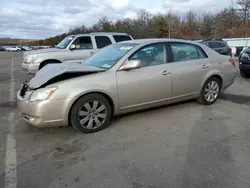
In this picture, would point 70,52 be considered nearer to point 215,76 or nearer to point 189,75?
point 189,75

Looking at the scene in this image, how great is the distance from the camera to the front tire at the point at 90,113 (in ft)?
12.7

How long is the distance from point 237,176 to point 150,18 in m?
Answer: 61.7

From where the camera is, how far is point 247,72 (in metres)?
8.88

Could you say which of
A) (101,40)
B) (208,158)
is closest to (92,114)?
(208,158)

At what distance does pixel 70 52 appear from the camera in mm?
9094

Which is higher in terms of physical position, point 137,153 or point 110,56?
point 110,56

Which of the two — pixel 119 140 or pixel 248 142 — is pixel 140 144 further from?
pixel 248 142

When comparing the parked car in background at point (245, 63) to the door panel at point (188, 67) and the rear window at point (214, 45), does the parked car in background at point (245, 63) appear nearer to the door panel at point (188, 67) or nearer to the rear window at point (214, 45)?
the door panel at point (188, 67)

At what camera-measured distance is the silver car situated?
147 inches

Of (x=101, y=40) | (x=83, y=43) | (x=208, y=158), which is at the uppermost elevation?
(x=101, y=40)

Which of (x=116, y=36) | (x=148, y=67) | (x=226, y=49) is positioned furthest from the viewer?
(x=226, y=49)

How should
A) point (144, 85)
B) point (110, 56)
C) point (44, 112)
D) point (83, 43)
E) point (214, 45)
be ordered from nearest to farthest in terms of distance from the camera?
1. point (44, 112)
2. point (144, 85)
3. point (110, 56)
4. point (83, 43)
5. point (214, 45)

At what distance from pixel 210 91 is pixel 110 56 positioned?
2.49 meters

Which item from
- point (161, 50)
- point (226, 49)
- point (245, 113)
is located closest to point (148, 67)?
point (161, 50)
